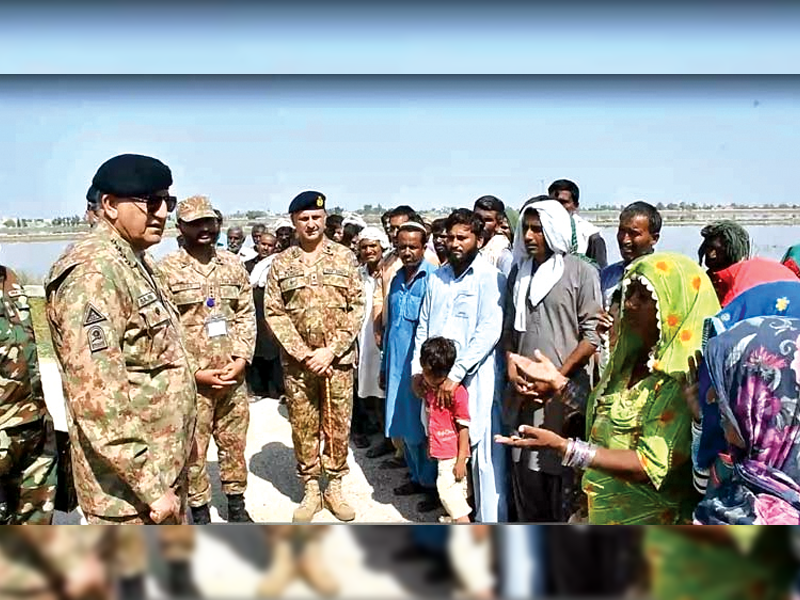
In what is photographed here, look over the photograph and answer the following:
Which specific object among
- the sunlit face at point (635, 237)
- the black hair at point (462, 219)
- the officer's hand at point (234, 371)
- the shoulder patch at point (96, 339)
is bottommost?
the officer's hand at point (234, 371)

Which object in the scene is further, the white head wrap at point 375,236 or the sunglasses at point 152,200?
the white head wrap at point 375,236

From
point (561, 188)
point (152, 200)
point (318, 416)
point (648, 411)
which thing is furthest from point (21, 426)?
point (561, 188)

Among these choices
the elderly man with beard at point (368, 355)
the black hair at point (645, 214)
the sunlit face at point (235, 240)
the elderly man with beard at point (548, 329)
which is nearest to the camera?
the elderly man with beard at point (548, 329)

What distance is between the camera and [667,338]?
1.86 m

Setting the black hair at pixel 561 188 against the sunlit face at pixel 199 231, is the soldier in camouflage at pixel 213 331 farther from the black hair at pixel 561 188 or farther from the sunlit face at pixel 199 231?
the black hair at pixel 561 188

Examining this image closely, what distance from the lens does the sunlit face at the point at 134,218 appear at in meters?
1.99

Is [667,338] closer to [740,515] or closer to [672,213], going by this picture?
[740,515]

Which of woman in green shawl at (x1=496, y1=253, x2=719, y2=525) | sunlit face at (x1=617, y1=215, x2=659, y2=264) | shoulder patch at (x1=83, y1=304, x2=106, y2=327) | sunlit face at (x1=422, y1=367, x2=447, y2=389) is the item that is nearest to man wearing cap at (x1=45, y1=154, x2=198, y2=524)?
shoulder patch at (x1=83, y1=304, x2=106, y2=327)

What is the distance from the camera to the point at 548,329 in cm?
296

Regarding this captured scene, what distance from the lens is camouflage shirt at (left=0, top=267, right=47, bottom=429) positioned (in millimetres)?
2207

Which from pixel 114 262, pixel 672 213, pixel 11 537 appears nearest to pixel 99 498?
pixel 11 537

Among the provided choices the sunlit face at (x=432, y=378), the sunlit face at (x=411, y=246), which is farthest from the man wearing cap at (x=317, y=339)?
the sunlit face at (x=432, y=378)

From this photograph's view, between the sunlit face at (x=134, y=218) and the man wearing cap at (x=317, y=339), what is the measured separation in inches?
56.9

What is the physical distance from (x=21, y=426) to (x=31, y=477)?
0.17 metres
